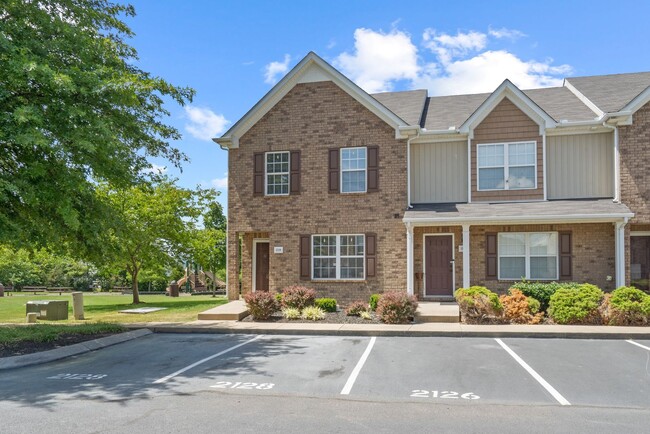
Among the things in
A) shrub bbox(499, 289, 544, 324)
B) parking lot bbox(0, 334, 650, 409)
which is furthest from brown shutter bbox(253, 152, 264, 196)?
shrub bbox(499, 289, 544, 324)

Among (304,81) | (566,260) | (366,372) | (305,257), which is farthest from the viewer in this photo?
(304,81)

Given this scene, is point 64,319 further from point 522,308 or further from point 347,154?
point 522,308

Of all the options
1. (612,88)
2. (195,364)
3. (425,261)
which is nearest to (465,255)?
(425,261)

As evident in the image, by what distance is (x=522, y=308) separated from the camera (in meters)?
13.6

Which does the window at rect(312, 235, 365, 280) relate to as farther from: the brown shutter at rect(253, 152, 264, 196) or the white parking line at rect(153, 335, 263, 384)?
the white parking line at rect(153, 335, 263, 384)

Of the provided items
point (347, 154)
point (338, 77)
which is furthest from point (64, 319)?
point (338, 77)

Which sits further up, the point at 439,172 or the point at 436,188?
the point at 439,172

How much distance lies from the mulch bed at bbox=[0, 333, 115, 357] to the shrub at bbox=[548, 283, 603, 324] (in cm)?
1191

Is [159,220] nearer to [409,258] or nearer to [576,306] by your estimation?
[409,258]

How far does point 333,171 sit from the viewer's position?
18062mm

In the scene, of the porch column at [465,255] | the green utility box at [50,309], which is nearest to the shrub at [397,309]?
the porch column at [465,255]

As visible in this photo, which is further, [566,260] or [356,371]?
[566,260]

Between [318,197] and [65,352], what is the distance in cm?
992

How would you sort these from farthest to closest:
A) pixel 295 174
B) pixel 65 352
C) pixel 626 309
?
pixel 295 174
pixel 626 309
pixel 65 352
